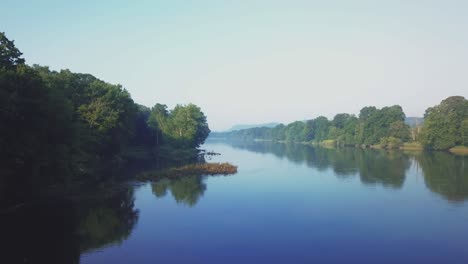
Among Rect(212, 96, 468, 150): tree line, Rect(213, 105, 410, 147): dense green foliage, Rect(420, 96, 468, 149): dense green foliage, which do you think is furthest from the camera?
Rect(213, 105, 410, 147): dense green foliage

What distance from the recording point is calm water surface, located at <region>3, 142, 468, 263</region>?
21.8m

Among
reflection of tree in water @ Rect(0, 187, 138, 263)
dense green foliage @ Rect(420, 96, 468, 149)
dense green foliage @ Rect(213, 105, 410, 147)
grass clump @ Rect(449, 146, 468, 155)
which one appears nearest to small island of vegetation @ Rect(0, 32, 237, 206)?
reflection of tree in water @ Rect(0, 187, 138, 263)

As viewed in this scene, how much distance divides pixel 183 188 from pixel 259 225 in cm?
1758

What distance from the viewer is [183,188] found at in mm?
43844

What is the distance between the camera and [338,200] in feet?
122

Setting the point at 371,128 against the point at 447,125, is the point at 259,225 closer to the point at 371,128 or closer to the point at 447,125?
the point at 447,125

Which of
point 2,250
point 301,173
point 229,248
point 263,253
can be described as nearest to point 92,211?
→ point 2,250

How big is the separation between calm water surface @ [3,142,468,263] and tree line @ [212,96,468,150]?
6133 centimetres

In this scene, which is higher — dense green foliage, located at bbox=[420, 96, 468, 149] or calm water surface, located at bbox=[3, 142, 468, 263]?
dense green foliage, located at bbox=[420, 96, 468, 149]

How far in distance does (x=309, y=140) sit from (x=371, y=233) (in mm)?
173993

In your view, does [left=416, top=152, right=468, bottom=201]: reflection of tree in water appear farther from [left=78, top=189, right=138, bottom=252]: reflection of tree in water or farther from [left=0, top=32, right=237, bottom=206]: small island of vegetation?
[left=78, top=189, right=138, bottom=252]: reflection of tree in water

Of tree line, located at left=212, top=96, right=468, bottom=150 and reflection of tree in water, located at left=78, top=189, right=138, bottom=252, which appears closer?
reflection of tree in water, located at left=78, top=189, right=138, bottom=252

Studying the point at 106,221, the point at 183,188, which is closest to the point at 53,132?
the point at 106,221

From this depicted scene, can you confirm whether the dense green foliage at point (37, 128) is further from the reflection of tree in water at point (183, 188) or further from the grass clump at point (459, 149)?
the grass clump at point (459, 149)
